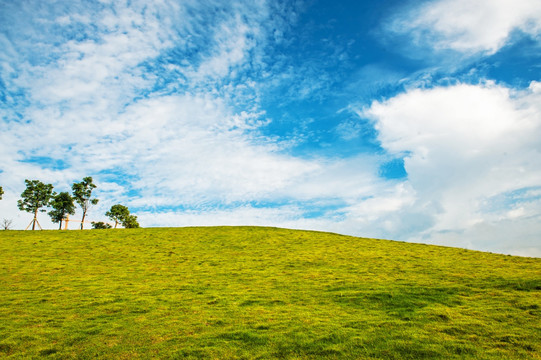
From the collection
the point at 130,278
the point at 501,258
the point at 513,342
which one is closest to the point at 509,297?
the point at 513,342

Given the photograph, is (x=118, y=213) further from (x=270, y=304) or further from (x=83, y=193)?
(x=270, y=304)

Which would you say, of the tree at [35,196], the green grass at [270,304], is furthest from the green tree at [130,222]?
the green grass at [270,304]

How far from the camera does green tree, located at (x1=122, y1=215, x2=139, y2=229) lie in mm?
96562

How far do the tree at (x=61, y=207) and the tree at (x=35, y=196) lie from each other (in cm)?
218

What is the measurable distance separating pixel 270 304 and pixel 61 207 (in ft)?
264

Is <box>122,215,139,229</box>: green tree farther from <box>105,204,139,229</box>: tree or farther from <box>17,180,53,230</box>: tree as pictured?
<box>17,180,53,230</box>: tree

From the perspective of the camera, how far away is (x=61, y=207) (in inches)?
3063

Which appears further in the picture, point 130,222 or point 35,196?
point 130,222

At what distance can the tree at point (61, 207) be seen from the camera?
76.8 metres

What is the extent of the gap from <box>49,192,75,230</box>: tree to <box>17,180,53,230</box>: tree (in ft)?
7.15

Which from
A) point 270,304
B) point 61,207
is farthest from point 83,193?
point 270,304

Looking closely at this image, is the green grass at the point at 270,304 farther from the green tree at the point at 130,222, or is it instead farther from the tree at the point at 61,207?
the green tree at the point at 130,222

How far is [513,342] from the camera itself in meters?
12.2

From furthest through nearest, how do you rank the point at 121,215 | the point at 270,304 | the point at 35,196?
the point at 121,215 < the point at 35,196 < the point at 270,304
